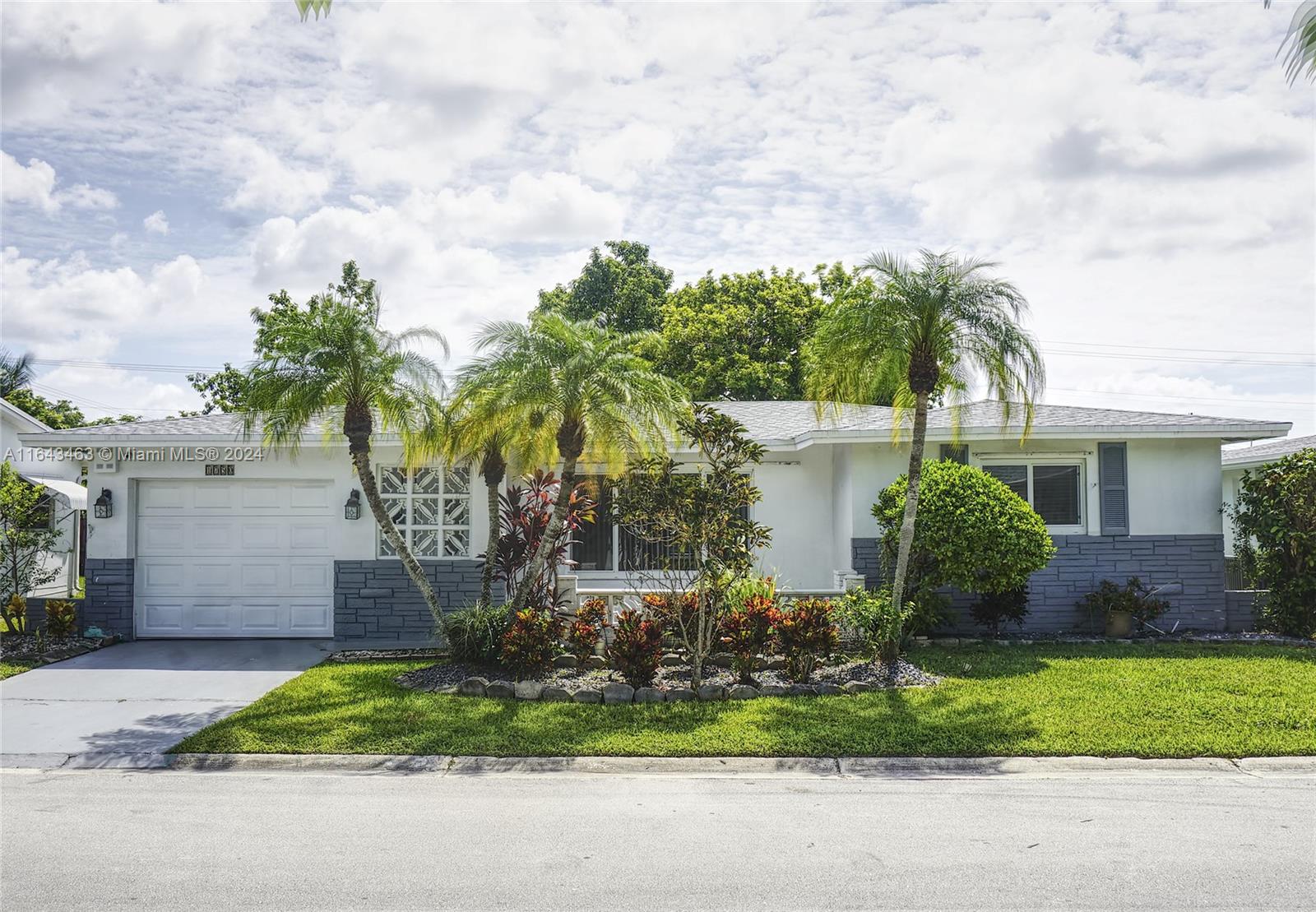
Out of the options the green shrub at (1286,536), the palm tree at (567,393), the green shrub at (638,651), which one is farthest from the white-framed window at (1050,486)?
the green shrub at (638,651)

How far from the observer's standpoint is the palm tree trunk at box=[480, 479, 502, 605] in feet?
39.0

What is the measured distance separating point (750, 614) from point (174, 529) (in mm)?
8974

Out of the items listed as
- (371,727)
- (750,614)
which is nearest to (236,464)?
(371,727)

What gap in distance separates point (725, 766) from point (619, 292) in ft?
87.9

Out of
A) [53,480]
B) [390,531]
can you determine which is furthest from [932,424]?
[53,480]

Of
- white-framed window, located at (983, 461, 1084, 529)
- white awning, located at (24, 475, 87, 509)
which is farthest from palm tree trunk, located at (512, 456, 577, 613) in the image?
white awning, located at (24, 475, 87, 509)

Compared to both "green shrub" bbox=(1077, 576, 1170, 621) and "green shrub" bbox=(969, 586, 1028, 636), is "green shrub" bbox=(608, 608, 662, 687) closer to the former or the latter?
"green shrub" bbox=(969, 586, 1028, 636)

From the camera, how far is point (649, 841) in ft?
19.3

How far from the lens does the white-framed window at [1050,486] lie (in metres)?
13.7

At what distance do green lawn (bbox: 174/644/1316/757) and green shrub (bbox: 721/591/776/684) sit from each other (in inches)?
27.9

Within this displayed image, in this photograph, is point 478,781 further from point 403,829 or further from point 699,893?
point 699,893

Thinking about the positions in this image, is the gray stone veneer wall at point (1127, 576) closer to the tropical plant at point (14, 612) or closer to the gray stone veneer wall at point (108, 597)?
the gray stone veneer wall at point (108, 597)

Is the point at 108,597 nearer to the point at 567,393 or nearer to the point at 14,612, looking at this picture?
the point at 14,612

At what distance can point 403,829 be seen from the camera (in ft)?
20.0
